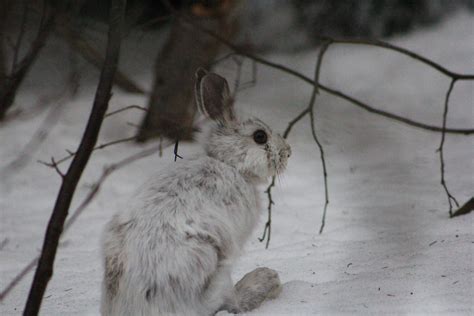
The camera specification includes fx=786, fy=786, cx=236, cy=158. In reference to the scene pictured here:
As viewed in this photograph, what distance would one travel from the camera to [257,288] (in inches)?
125

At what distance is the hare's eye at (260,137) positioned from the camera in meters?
3.36

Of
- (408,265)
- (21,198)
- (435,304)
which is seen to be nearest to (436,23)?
(21,198)

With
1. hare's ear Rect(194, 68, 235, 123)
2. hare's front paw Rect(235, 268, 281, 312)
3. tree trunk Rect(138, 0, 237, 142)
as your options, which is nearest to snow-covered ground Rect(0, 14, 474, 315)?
hare's front paw Rect(235, 268, 281, 312)

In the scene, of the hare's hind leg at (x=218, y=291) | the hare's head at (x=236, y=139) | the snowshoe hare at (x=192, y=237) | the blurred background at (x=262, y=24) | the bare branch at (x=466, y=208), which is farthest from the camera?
the blurred background at (x=262, y=24)

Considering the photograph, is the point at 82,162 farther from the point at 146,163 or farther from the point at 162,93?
the point at 162,93

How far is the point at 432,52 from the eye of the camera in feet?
27.1

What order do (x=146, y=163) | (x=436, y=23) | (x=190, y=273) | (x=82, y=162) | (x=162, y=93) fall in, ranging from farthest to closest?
1. (x=436, y=23)
2. (x=162, y=93)
3. (x=146, y=163)
4. (x=190, y=273)
5. (x=82, y=162)

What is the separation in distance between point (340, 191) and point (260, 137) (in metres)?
2.34

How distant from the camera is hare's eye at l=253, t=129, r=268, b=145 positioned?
11.0 feet

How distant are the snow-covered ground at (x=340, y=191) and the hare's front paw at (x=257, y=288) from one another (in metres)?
0.04

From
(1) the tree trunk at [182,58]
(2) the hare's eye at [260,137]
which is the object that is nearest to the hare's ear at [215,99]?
(2) the hare's eye at [260,137]

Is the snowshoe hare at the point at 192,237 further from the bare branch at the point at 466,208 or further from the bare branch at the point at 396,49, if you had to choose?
the bare branch at the point at 466,208

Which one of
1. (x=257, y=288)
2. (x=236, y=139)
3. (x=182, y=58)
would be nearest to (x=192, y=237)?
(x=257, y=288)

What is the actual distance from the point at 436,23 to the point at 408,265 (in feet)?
19.4
